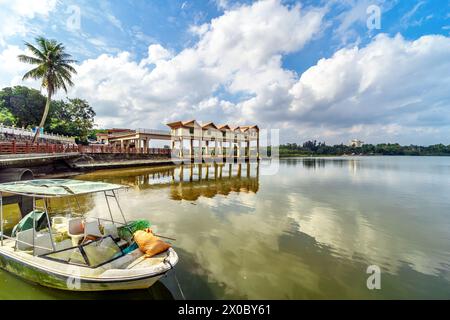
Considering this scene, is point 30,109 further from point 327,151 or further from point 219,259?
point 327,151

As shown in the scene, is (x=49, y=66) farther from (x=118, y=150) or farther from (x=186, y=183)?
(x=186, y=183)

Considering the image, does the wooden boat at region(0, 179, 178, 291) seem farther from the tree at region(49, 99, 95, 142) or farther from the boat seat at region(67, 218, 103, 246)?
the tree at region(49, 99, 95, 142)

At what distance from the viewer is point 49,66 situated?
85.9 ft

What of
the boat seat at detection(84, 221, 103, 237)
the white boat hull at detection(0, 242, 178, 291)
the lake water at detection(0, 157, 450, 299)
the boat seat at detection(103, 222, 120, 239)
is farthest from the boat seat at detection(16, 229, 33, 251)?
the boat seat at detection(103, 222, 120, 239)

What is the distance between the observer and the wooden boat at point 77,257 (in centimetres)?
434

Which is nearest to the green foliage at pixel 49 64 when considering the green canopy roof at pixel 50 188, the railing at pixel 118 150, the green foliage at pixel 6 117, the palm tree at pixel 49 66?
the palm tree at pixel 49 66

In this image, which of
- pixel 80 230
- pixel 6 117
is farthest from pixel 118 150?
pixel 80 230

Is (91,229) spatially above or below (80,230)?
above

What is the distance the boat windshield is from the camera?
4.71 metres

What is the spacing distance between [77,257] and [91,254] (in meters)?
0.30

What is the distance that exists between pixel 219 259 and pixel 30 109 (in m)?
56.4

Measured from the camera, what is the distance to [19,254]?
5.06 metres
